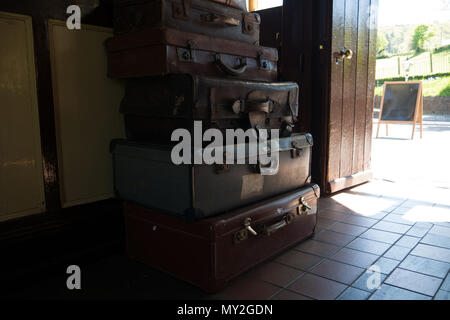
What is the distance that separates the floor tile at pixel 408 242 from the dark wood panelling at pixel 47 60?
1.76 metres

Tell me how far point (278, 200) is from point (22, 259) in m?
1.14

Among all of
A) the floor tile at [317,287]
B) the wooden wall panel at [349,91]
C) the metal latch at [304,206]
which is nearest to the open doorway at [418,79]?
→ the wooden wall panel at [349,91]

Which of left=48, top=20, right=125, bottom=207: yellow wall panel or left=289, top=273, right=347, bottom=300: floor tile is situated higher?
left=48, top=20, right=125, bottom=207: yellow wall panel

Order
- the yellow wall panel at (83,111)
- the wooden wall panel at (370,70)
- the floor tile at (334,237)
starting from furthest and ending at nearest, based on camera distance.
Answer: the wooden wall panel at (370,70) → the floor tile at (334,237) → the yellow wall panel at (83,111)

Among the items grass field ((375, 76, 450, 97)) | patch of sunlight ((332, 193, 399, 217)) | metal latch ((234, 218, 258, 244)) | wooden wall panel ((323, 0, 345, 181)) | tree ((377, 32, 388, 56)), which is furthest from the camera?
tree ((377, 32, 388, 56))

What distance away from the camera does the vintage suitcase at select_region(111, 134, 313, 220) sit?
140 centimetres

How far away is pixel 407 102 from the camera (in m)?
6.34

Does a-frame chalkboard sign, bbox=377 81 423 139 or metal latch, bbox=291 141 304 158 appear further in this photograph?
a-frame chalkboard sign, bbox=377 81 423 139

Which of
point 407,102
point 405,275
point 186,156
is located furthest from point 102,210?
point 407,102

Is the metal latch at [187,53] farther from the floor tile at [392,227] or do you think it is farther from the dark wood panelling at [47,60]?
the floor tile at [392,227]

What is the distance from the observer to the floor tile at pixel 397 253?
1.76 meters

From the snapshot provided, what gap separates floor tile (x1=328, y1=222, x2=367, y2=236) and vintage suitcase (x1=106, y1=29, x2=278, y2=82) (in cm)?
107

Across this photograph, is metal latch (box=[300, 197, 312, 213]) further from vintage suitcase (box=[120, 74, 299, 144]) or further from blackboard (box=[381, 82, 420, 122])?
blackboard (box=[381, 82, 420, 122])

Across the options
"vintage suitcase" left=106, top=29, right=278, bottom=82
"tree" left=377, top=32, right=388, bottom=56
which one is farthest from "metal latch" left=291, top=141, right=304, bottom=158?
"tree" left=377, top=32, right=388, bottom=56
